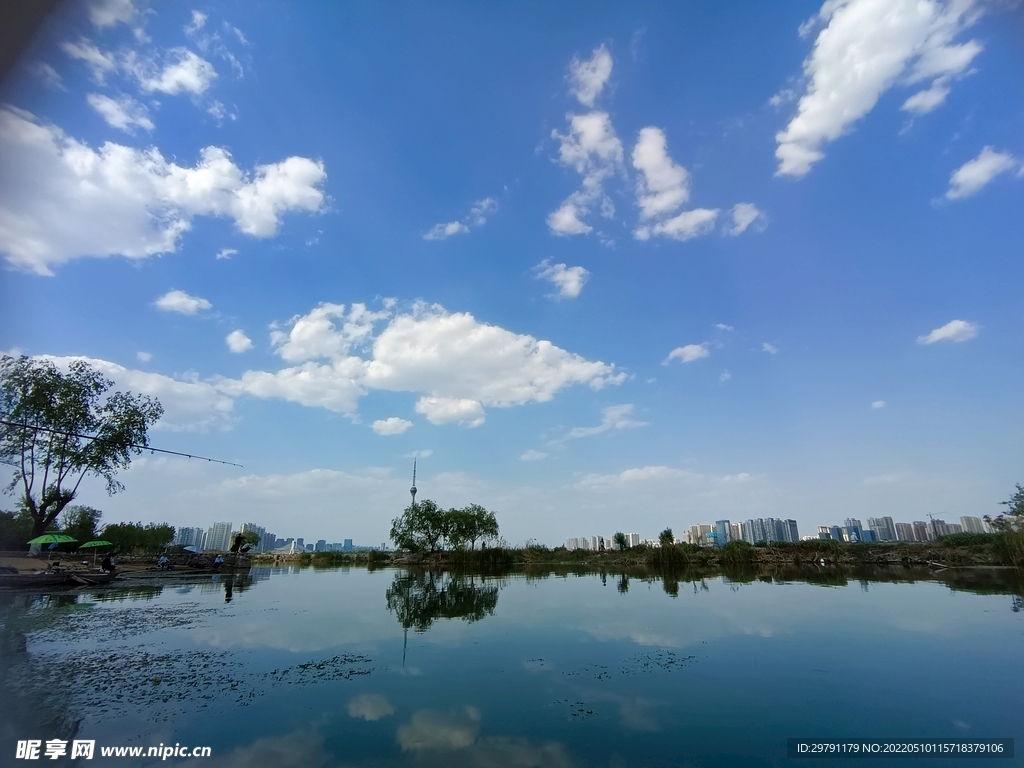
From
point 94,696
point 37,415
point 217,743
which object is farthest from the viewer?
point 37,415

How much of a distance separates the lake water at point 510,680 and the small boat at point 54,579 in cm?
239

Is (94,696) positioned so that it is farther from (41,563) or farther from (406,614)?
(41,563)

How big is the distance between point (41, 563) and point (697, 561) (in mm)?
42718

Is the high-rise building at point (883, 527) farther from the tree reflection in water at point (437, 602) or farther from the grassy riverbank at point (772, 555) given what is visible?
the tree reflection in water at point (437, 602)

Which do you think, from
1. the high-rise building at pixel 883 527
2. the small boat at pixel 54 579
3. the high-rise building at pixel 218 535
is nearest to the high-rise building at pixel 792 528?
the high-rise building at pixel 883 527

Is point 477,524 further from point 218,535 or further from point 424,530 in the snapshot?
point 218,535

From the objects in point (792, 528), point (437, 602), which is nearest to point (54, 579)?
point (437, 602)

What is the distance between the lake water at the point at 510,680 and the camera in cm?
593

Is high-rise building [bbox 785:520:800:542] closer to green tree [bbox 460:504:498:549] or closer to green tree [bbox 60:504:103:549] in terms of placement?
green tree [bbox 460:504:498:549]

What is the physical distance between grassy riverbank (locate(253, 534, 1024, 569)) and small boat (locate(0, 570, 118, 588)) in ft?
86.4

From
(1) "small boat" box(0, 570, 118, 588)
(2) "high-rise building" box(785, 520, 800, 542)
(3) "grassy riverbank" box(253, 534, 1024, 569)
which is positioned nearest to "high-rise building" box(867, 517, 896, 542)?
(2) "high-rise building" box(785, 520, 800, 542)

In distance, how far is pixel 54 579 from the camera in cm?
1898

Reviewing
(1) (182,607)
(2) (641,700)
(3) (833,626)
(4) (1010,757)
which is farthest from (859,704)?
(1) (182,607)

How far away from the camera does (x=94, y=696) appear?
7.07 metres
